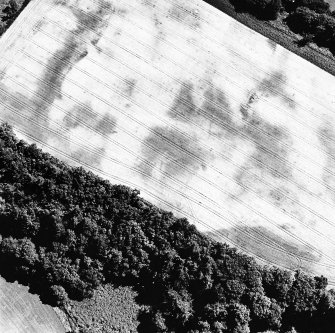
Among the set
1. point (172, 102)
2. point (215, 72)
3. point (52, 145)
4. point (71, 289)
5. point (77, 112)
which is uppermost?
point (215, 72)

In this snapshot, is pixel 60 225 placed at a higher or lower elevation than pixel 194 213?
lower

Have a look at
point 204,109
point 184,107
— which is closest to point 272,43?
point 204,109

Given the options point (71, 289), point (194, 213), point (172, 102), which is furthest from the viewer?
point (172, 102)

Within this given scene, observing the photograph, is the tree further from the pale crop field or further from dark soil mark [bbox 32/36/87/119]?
dark soil mark [bbox 32/36/87/119]

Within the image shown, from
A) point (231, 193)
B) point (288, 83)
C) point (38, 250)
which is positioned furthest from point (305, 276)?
point (38, 250)

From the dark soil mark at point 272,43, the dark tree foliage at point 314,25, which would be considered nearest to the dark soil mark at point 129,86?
the dark soil mark at point 272,43

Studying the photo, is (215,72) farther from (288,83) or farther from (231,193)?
(231,193)

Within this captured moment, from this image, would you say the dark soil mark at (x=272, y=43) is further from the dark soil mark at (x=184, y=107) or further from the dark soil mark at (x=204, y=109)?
the dark soil mark at (x=184, y=107)
